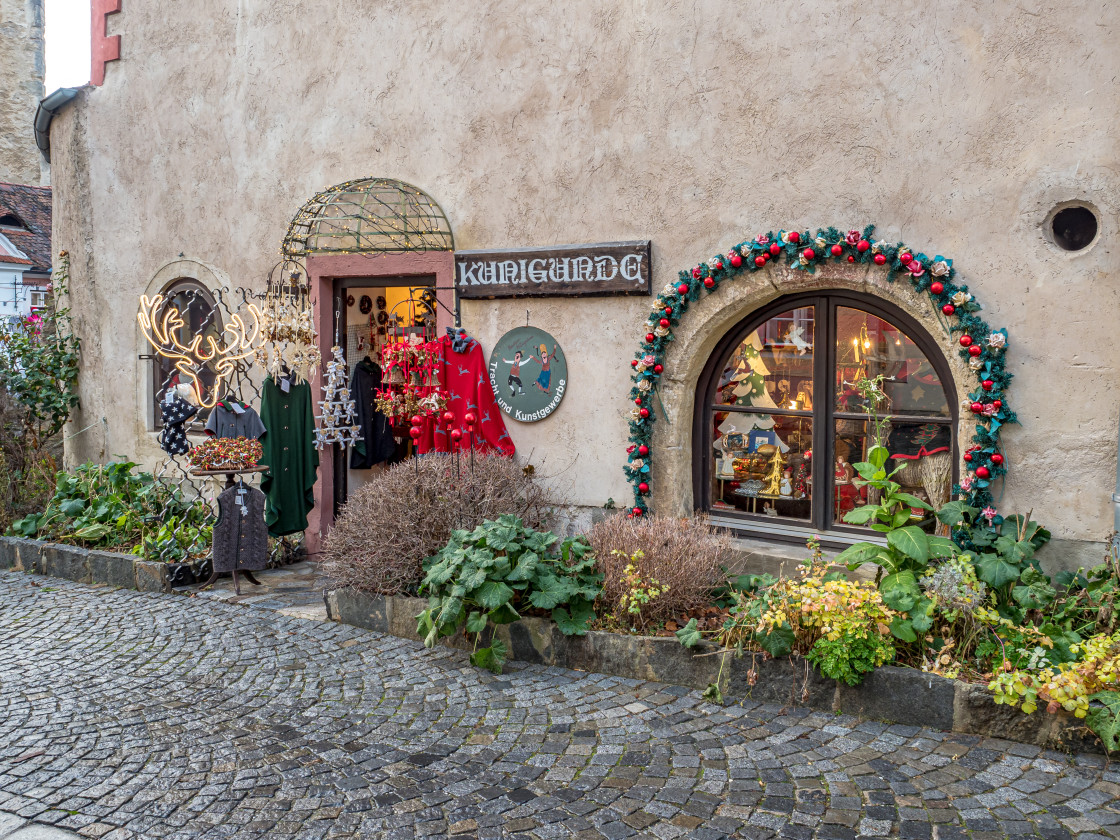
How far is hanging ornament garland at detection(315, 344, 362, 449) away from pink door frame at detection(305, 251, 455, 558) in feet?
0.69

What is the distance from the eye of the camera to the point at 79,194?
980cm

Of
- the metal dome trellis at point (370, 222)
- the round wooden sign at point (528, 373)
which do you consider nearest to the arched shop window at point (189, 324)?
the metal dome trellis at point (370, 222)

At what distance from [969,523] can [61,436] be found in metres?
10.1

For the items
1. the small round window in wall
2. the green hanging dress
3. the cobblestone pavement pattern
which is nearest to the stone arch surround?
the small round window in wall

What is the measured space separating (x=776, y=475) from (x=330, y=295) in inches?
164

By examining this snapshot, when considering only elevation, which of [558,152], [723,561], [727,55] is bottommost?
[723,561]

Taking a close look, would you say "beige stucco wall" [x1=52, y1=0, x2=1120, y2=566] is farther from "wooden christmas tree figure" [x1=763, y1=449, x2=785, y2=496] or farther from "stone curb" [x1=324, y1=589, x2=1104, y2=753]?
"stone curb" [x1=324, y1=589, x2=1104, y2=753]

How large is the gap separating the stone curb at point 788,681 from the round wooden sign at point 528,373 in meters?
1.92

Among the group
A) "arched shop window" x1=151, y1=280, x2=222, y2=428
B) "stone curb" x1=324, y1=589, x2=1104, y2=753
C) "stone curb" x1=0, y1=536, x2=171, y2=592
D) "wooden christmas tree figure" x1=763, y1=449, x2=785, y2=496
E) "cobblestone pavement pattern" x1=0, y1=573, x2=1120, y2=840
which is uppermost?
"arched shop window" x1=151, y1=280, x2=222, y2=428

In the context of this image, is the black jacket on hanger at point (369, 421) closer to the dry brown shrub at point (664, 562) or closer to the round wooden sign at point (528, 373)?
the round wooden sign at point (528, 373)

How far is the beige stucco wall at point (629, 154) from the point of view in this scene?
5203mm

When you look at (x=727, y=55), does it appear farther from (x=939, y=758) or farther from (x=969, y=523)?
(x=939, y=758)

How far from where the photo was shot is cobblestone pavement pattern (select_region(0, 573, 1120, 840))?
3.65 meters

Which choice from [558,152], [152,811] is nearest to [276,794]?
[152,811]
